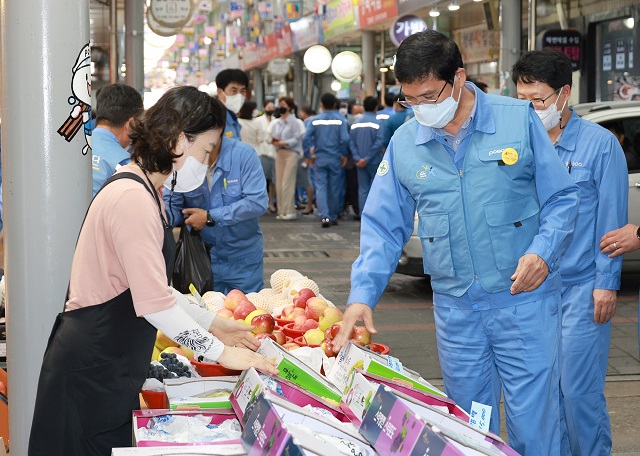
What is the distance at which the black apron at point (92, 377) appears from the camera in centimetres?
312

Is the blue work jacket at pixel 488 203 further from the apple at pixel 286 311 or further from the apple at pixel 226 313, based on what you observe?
the apple at pixel 226 313

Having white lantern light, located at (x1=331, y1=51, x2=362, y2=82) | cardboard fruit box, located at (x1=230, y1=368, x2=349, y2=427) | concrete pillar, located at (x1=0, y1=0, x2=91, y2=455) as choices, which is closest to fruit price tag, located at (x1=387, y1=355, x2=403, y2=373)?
cardboard fruit box, located at (x1=230, y1=368, x2=349, y2=427)

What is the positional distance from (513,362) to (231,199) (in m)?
2.83

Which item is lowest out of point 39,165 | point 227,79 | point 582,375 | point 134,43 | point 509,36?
point 582,375

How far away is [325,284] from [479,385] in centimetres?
712

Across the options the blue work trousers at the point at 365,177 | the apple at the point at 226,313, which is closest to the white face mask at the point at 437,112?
the apple at the point at 226,313

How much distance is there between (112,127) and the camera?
591 centimetres

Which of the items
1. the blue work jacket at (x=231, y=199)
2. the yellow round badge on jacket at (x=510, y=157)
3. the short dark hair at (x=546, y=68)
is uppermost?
the short dark hair at (x=546, y=68)

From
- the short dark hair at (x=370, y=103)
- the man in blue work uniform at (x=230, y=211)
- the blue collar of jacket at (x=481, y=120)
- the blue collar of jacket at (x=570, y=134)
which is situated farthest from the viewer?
the short dark hair at (x=370, y=103)

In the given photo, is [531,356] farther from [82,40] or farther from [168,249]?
[82,40]

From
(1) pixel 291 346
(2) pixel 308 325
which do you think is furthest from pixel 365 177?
(1) pixel 291 346

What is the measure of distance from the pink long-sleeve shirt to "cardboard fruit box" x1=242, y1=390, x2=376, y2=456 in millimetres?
516

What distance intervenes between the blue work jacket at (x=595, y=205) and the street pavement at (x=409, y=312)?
141 centimetres

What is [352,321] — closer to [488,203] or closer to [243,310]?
[488,203]
